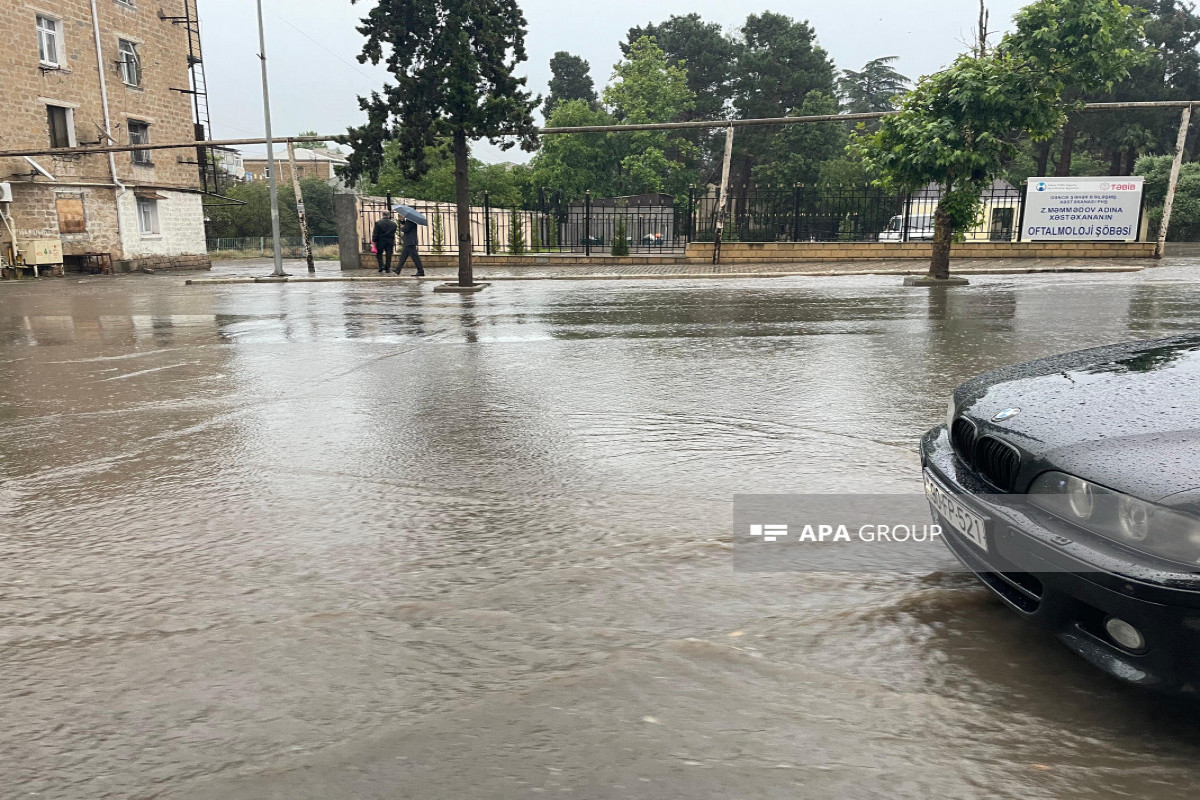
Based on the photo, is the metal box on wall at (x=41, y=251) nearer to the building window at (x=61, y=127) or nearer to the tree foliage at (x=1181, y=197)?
the building window at (x=61, y=127)

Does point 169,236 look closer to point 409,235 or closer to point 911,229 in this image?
point 409,235

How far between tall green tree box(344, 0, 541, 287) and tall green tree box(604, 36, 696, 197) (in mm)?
44536

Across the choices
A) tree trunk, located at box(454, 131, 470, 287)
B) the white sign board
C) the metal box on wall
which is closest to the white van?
the white sign board

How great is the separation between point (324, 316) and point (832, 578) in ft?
39.0

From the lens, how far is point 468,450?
5355 millimetres

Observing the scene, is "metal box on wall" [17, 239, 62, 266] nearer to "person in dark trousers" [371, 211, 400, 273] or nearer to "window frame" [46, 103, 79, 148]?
"window frame" [46, 103, 79, 148]

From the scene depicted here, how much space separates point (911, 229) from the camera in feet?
91.2

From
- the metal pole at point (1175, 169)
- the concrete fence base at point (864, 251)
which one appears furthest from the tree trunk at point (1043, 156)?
the concrete fence base at point (864, 251)

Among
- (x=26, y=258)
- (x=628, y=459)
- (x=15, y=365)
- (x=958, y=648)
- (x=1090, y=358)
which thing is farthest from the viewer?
(x=26, y=258)

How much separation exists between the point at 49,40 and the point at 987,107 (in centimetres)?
2939

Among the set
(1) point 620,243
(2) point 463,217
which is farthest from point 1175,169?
(2) point 463,217

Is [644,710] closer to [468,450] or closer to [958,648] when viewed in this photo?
[958,648]

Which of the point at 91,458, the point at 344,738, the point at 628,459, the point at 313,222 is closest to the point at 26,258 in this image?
the point at 91,458

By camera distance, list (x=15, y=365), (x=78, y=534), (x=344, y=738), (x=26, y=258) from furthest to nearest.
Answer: (x=26, y=258) → (x=15, y=365) → (x=78, y=534) → (x=344, y=738)
